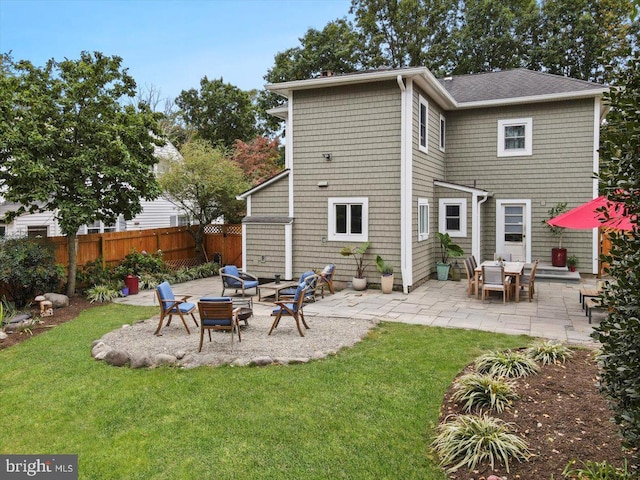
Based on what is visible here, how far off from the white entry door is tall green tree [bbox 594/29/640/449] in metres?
11.8

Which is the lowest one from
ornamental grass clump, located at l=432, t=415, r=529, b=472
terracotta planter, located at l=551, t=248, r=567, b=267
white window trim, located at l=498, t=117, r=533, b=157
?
ornamental grass clump, located at l=432, t=415, r=529, b=472

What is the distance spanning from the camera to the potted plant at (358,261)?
1145 cm

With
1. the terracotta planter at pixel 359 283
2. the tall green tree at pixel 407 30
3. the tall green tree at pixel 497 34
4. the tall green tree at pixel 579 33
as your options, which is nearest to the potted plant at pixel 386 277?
the terracotta planter at pixel 359 283

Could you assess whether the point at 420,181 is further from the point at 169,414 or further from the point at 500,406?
the point at 169,414

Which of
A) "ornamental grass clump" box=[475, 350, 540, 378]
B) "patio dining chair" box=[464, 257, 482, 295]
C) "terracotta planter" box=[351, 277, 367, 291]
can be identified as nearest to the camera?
"ornamental grass clump" box=[475, 350, 540, 378]

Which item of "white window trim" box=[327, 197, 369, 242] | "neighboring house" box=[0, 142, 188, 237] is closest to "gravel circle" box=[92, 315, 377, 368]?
"white window trim" box=[327, 197, 369, 242]

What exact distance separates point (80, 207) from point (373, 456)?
30.6 ft

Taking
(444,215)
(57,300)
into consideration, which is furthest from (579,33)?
(57,300)

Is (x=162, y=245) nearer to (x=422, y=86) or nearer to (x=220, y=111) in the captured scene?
(x=422, y=86)

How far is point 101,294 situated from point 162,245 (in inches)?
158

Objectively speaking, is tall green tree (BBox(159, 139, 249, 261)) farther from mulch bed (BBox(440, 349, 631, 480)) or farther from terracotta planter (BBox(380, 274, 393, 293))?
mulch bed (BBox(440, 349, 631, 480))

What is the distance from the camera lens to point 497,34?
81.1 ft

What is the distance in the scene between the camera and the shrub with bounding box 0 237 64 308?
9461mm

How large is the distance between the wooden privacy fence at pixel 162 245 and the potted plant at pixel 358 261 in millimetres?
5790
